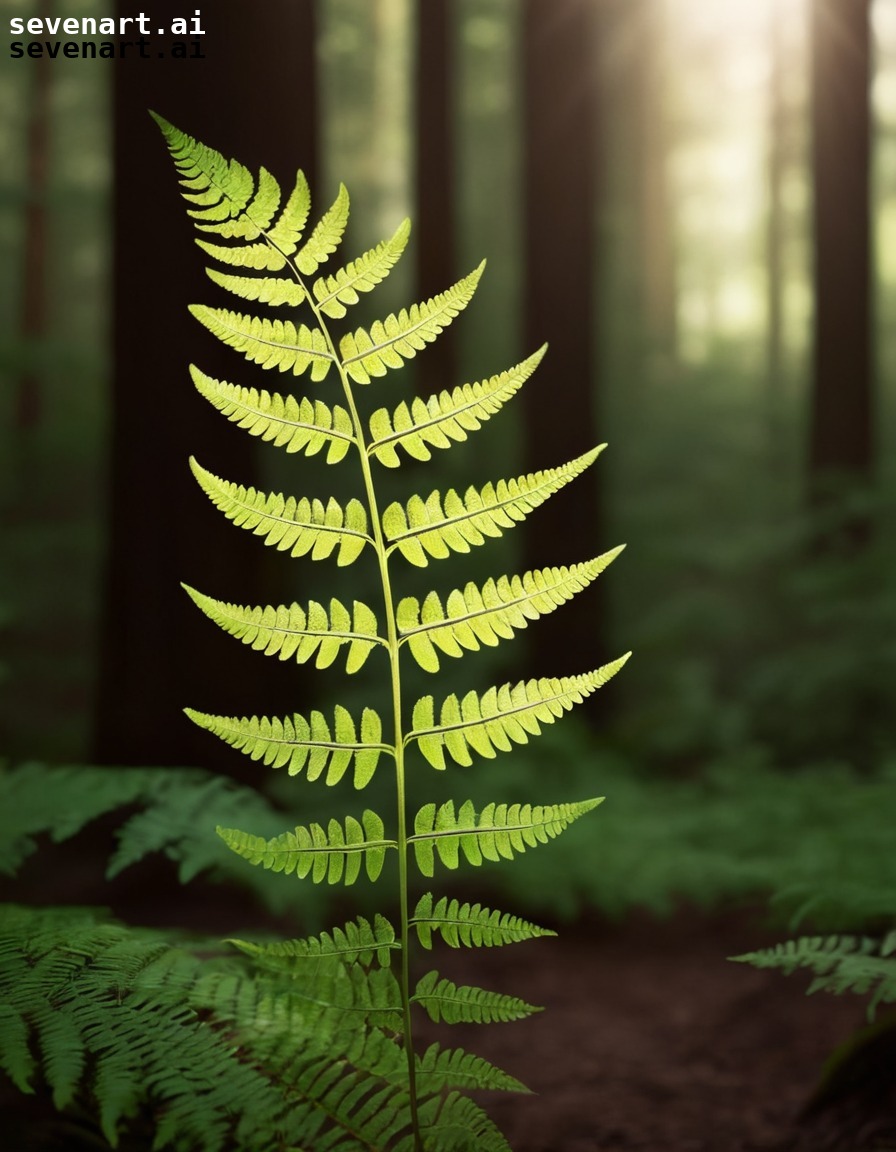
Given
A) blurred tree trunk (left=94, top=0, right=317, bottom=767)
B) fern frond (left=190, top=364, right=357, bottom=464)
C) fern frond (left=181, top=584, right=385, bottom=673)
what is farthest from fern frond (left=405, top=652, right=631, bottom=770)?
blurred tree trunk (left=94, top=0, right=317, bottom=767)

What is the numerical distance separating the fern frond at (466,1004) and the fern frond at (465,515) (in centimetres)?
58

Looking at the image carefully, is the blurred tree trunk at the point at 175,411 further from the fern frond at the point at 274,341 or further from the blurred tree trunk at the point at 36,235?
the blurred tree trunk at the point at 36,235

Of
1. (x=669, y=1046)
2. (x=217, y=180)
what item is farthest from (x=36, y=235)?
Result: (x=217, y=180)

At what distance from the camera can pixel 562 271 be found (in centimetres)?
827

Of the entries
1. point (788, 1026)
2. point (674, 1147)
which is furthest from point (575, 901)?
point (674, 1147)

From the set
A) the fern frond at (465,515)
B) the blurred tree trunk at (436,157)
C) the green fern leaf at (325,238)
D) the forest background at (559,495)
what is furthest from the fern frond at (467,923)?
the blurred tree trunk at (436,157)

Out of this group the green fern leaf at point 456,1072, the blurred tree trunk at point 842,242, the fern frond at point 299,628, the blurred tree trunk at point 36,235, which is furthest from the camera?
the blurred tree trunk at point 36,235

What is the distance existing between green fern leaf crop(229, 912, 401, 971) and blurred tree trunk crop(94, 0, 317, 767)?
12.6 feet

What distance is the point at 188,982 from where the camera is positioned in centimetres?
166

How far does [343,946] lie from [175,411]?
4.06 m

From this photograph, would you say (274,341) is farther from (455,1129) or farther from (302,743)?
(455,1129)

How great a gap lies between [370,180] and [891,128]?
11979 millimetres

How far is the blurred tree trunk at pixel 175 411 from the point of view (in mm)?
4789

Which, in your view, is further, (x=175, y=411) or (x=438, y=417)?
(x=175, y=411)
